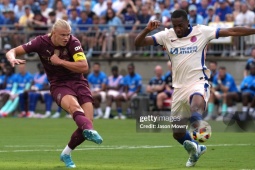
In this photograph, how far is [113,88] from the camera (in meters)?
29.7

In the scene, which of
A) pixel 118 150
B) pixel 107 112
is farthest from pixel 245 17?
pixel 118 150

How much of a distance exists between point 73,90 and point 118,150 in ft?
12.8

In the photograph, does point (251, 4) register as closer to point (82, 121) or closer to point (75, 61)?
point (75, 61)

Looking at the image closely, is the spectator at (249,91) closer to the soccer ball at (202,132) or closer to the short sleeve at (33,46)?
the soccer ball at (202,132)

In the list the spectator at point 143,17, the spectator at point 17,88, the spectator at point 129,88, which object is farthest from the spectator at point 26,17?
the spectator at point 129,88

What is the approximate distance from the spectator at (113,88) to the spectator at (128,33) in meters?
2.03

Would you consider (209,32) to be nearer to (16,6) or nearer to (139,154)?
(139,154)

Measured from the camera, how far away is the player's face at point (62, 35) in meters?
13.0

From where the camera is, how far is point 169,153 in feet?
53.0

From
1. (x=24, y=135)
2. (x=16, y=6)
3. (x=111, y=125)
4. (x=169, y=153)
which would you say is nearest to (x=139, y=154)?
(x=169, y=153)

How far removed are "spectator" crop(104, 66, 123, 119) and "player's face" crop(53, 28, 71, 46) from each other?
1602 cm

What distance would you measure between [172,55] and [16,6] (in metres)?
21.4

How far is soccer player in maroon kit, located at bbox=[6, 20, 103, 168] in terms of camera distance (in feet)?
42.7

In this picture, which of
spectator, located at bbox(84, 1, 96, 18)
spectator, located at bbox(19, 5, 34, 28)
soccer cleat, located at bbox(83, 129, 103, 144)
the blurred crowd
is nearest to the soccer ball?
soccer cleat, located at bbox(83, 129, 103, 144)
